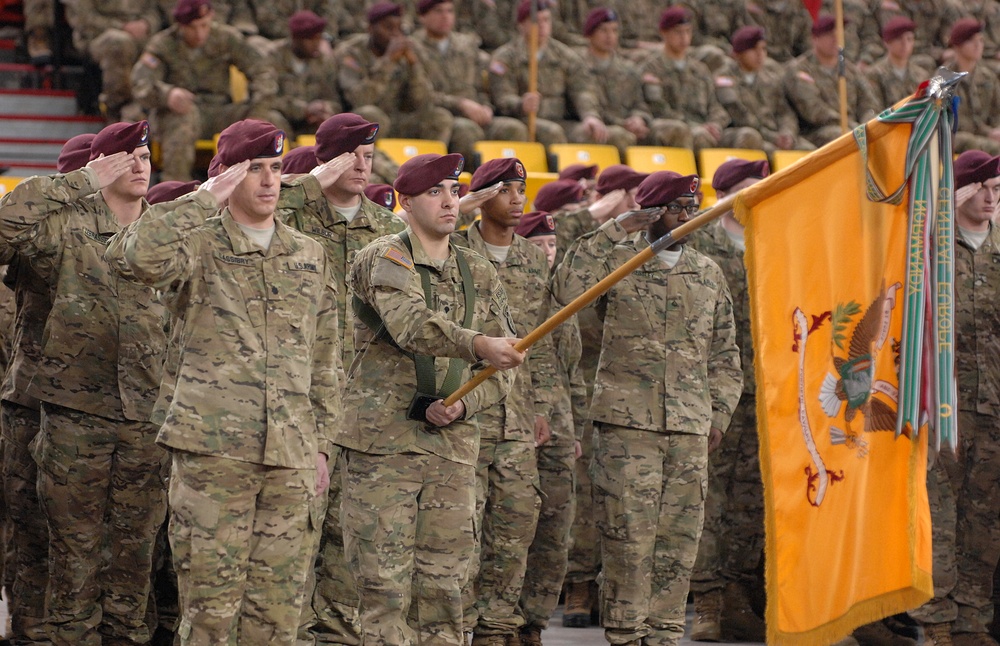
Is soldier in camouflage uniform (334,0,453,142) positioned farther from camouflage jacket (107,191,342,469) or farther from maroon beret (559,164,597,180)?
camouflage jacket (107,191,342,469)

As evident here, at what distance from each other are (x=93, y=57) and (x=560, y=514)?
16.8 ft

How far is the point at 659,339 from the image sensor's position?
6.36m

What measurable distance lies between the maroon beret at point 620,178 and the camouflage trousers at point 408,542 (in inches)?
109

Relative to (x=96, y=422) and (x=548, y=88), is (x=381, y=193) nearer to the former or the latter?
(x=96, y=422)

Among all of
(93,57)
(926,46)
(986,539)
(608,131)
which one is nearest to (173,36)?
(93,57)

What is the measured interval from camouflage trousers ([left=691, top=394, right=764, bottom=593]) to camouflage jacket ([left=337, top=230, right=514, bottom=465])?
7.56ft

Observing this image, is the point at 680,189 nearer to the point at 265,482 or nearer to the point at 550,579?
the point at 550,579

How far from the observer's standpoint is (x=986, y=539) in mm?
7270

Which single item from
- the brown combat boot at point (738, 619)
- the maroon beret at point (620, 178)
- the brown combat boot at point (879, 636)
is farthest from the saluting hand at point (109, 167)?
the brown combat boot at point (879, 636)

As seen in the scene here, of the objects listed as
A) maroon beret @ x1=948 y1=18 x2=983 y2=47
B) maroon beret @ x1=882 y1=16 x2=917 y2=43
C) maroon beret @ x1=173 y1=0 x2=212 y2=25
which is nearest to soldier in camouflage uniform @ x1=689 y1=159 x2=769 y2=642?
maroon beret @ x1=173 y1=0 x2=212 y2=25

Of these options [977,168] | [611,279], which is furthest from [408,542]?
[977,168]

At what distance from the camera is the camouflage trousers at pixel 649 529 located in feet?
20.2

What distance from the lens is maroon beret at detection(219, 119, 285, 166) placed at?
191 inches

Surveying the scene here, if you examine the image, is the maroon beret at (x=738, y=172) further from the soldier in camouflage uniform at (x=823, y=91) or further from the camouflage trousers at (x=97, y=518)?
the soldier in camouflage uniform at (x=823, y=91)
